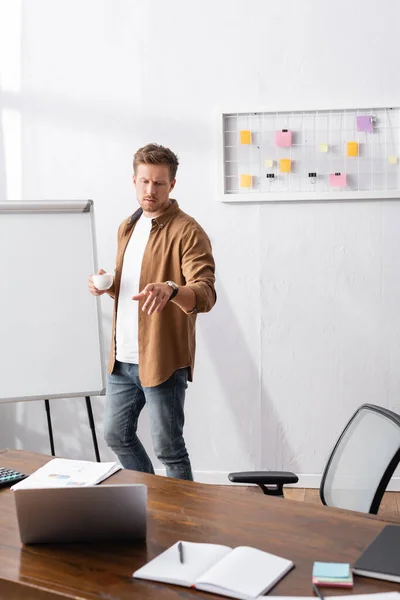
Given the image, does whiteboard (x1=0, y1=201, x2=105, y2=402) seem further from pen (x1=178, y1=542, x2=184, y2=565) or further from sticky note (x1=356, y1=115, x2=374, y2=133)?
pen (x1=178, y1=542, x2=184, y2=565)

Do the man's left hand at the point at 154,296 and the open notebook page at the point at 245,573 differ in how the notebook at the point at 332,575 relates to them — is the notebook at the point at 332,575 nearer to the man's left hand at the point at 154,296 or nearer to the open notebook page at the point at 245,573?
the open notebook page at the point at 245,573

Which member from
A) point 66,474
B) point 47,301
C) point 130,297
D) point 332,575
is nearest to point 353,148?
point 130,297

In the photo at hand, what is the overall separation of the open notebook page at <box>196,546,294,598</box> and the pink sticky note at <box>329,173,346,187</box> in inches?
102

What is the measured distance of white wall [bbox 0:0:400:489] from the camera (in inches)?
151

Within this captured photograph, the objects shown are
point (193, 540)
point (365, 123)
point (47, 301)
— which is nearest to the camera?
point (193, 540)

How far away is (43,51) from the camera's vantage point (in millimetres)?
3996

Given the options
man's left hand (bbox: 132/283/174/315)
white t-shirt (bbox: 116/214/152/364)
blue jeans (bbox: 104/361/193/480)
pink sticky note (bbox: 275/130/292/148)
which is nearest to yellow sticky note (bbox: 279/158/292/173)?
pink sticky note (bbox: 275/130/292/148)

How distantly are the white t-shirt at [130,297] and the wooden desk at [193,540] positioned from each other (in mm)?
1094

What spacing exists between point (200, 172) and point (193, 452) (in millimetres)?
1471

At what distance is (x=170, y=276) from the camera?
2939 mm

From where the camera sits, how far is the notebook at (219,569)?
1.38 m

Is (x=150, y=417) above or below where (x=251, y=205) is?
below

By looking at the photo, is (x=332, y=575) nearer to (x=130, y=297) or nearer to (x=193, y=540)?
(x=193, y=540)

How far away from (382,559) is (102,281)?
1.59 metres
